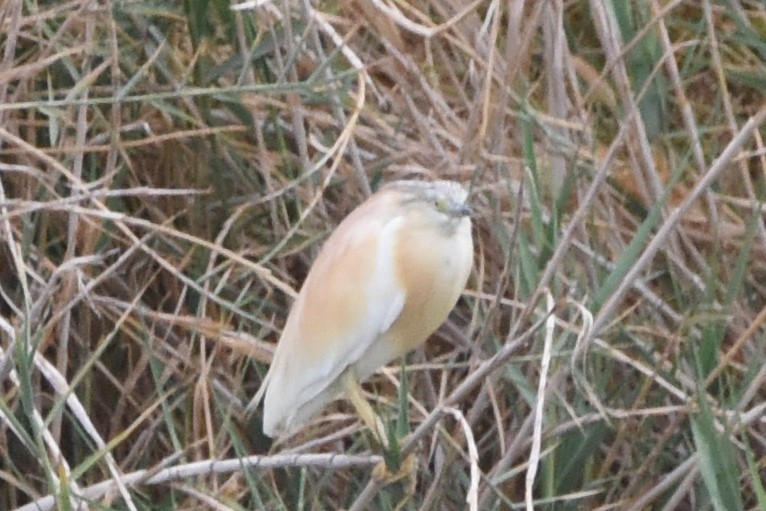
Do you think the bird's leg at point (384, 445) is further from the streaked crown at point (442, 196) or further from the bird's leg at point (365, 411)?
the streaked crown at point (442, 196)

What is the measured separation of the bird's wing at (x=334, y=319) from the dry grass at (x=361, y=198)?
92mm

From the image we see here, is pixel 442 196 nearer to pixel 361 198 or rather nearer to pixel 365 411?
pixel 365 411

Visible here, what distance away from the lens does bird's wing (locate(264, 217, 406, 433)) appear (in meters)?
0.99

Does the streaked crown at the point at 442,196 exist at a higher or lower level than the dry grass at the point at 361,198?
higher

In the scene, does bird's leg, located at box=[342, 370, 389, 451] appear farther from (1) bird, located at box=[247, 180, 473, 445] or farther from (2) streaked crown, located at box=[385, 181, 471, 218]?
(2) streaked crown, located at box=[385, 181, 471, 218]

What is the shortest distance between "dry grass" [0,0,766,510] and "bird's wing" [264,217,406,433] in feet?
0.30

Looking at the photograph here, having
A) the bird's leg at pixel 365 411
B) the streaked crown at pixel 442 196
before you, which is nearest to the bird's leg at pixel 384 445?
the bird's leg at pixel 365 411

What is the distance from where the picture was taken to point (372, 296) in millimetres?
1006

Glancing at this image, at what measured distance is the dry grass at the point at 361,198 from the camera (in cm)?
115

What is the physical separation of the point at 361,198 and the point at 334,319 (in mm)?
330

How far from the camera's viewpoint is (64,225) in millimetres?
1404

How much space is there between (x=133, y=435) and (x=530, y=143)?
1.69 ft

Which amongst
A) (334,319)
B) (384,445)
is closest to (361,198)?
(334,319)

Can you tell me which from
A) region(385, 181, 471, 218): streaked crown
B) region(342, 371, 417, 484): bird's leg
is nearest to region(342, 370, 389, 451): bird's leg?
region(342, 371, 417, 484): bird's leg
